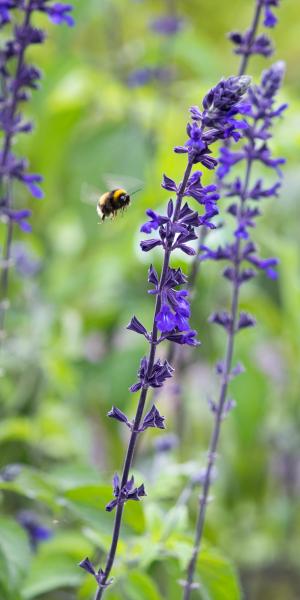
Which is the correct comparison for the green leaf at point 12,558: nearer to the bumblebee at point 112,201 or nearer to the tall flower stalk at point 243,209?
the tall flower stalk at point 243,209

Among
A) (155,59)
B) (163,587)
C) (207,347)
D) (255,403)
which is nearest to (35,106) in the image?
(155,59)

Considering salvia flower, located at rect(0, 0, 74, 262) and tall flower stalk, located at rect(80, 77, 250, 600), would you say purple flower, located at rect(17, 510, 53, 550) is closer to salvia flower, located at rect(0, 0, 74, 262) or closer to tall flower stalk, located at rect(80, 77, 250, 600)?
salvia flower, located at rect(0, 0, 74, 262)

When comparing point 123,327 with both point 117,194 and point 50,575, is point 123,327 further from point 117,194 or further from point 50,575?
point 117,194

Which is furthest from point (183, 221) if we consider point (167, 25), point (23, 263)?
point (167, 25)

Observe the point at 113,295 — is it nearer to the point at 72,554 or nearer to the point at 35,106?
the point at 35,106

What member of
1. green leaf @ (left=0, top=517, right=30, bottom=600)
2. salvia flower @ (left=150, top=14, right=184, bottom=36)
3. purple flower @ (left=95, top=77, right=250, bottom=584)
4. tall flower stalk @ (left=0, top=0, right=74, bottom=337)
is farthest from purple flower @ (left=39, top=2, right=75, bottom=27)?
salvia flower @ (left=150, top=14, right=184, bottom=36)

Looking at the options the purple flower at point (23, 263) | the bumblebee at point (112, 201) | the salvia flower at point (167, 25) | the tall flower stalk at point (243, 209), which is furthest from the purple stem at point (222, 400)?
the salvia flower at point (167, 25)
